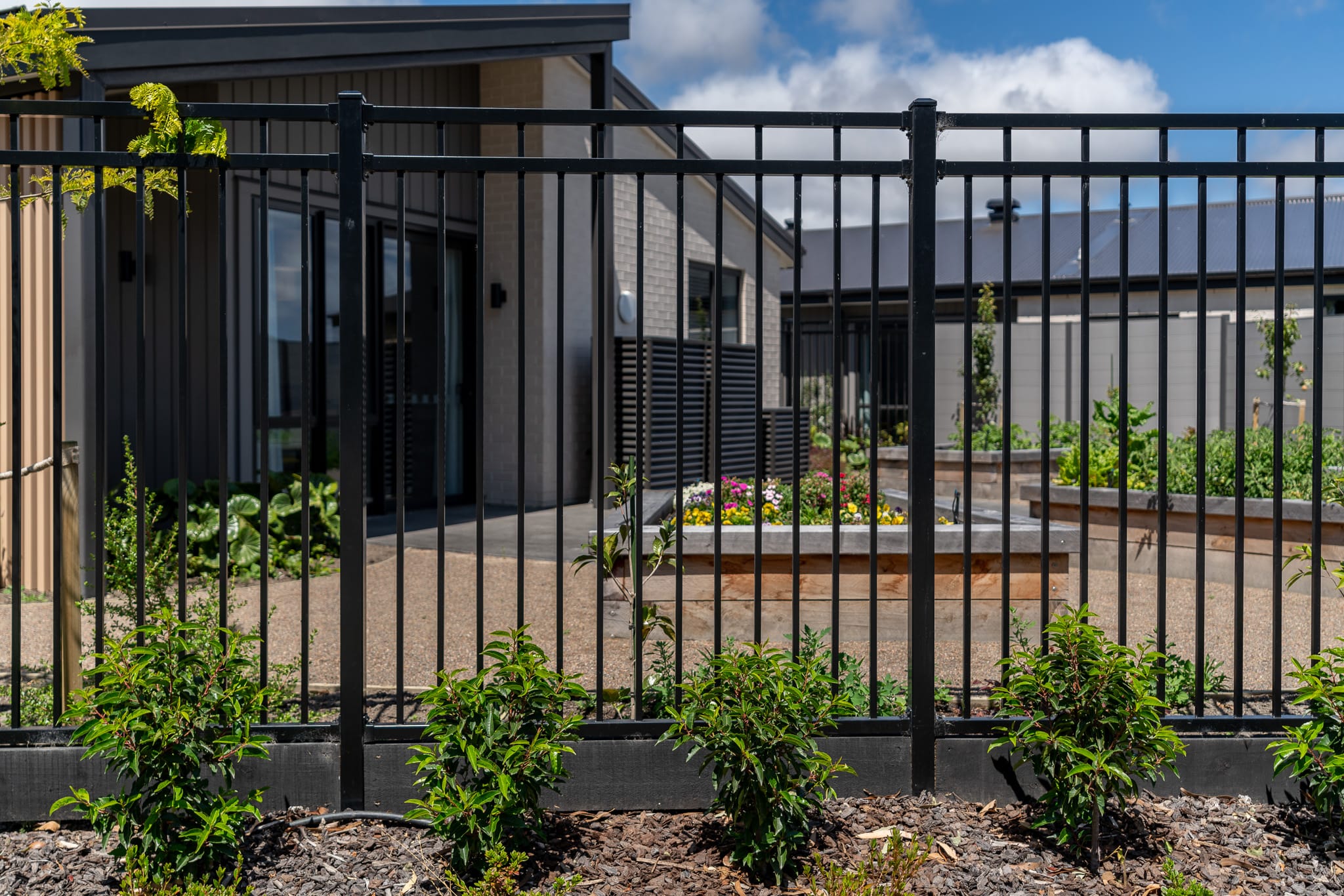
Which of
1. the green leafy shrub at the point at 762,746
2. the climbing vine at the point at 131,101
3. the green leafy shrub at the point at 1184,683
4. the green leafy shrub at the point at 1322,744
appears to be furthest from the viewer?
the green leafy shrub at the point at 1184,683

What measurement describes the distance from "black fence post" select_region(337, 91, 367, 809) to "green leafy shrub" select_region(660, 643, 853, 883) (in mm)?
886

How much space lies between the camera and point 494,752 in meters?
2.69

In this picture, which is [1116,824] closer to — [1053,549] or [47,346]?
[1053,549]

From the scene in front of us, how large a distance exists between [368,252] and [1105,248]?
57.4 feet

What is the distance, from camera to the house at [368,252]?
596 centimetres

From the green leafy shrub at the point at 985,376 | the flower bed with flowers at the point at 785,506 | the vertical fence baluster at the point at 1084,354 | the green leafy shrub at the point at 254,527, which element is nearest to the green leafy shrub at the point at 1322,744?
the vertical fence baluster at the point at 1084,354

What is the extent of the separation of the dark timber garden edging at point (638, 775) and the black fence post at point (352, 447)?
0.17 feet

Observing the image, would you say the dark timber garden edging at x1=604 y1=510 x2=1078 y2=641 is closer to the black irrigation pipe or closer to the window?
the black irrigation pipe

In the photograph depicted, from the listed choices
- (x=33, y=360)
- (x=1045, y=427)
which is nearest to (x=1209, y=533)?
(x=1045, y=427)

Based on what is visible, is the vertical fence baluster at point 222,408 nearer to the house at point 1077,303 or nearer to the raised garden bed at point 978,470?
the house at point 1077,303

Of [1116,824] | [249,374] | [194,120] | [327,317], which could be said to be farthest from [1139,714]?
[327,317]

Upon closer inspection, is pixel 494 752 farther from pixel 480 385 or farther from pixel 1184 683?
pixel 1184 683

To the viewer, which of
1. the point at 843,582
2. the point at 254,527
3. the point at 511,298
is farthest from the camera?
the point at 511,298

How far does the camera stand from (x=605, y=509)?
8836 millimetres
